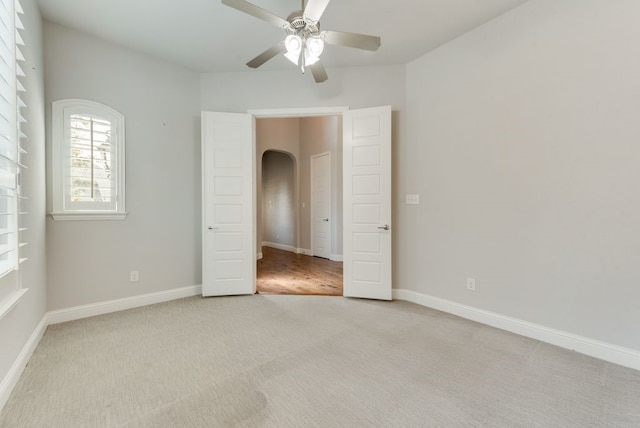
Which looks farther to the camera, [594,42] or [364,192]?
[364,192]

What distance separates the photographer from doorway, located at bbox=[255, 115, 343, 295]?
6090 mm

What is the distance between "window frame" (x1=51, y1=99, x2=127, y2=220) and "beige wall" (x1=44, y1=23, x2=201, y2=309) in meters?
0.06

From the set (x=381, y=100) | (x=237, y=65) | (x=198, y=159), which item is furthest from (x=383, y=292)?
(x=237, y=65)

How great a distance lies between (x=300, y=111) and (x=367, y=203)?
4.81 ft

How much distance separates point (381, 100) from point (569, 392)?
3231mm

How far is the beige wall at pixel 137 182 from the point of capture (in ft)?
9.48

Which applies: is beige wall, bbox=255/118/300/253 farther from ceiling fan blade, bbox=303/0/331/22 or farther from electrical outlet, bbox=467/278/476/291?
ceiling fan blade, bbox=303/0/331/22

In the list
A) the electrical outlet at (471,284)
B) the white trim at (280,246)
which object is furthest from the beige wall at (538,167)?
the white trim at (280,246)

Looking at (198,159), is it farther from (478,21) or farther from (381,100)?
(478,21)

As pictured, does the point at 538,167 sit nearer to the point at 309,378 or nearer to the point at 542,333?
the point at 542,333

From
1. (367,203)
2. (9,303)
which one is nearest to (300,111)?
(367,203)

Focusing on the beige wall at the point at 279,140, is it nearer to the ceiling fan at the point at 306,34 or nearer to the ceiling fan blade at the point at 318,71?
the ceiling fan blade at the point at 318,71

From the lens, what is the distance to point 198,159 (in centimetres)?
377

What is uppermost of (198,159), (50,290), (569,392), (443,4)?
(443,4)
